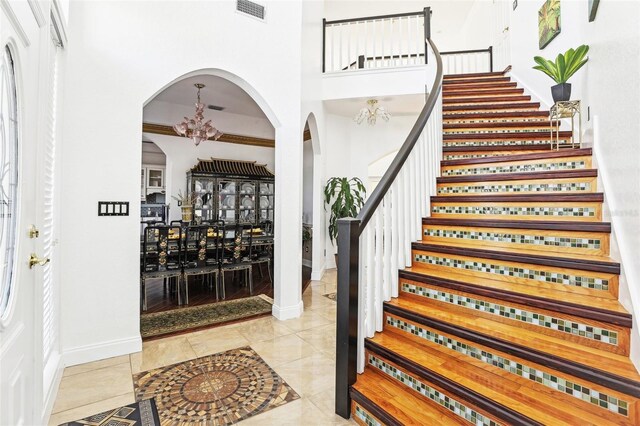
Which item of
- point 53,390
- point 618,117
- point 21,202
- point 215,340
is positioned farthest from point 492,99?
point 53,390

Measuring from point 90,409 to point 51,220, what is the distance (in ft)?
4.29

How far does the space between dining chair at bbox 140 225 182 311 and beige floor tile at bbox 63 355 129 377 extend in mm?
1187

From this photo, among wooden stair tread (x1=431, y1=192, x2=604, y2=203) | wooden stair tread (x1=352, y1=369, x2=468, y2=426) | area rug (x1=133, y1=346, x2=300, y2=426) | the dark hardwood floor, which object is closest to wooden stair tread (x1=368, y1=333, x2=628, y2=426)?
wooden stair tread (x1=352, y1=369, x2=468, y2=426)

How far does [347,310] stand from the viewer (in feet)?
6.13

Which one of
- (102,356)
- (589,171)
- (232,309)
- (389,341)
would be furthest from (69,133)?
(589,171)

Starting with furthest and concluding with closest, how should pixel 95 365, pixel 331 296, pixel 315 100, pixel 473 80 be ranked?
pixel 473 80
pixel 315 100
pixel 331 296
pixel 95 365

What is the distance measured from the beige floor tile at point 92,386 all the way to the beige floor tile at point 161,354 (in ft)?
0.38

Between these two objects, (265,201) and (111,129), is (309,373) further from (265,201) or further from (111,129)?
(265,201)

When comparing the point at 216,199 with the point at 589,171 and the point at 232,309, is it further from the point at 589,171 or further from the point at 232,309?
the point at 589,171

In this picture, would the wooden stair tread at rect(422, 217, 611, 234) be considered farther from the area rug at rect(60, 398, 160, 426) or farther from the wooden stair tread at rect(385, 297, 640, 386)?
the area rug at rect(60, 398, 160, 426)

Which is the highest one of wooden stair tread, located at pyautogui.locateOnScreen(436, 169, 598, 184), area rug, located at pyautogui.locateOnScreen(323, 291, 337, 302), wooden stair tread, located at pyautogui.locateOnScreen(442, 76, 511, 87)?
wooden stair tread, located at pyautogui.locateOnScreen(442, 76, 511, 87)

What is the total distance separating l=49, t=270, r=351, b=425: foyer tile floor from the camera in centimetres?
198

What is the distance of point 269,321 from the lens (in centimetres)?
352

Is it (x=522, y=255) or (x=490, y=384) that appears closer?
(x=490, y=384)
